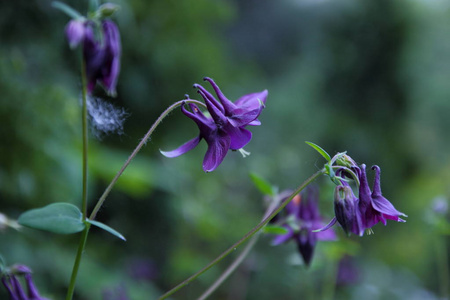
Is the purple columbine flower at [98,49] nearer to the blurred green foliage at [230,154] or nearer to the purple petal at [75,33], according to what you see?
the purple petal at [75,33]

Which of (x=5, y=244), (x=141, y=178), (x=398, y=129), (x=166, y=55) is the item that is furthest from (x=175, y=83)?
(x=398, y=129)

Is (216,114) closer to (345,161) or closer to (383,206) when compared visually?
(345,161)

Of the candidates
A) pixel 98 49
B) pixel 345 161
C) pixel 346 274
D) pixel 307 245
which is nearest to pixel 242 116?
pixel 345 161

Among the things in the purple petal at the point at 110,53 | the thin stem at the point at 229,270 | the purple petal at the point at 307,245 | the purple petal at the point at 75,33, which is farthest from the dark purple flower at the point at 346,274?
the purple petal at the point at 75,33

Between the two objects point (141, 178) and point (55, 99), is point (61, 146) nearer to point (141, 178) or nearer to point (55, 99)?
point (55, 99)

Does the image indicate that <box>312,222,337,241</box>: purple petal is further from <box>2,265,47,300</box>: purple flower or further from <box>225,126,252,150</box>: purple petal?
<box>2,265,47,300</box>: purple flower
